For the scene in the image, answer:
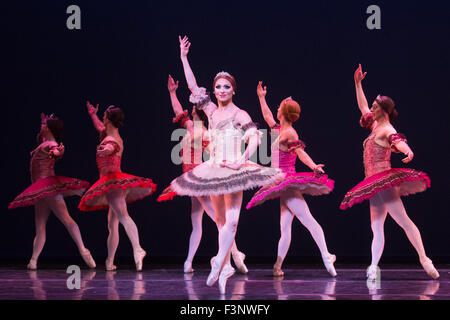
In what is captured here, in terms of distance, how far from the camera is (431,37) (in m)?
7.42

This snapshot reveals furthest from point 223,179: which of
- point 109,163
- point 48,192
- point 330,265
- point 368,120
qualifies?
point 48,192

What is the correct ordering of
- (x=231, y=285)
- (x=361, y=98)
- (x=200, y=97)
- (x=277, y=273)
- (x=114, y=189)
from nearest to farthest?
(x=200, y=97), (x=231, y=285), (x=277, y=273), (x=361, y=98), (x=114, y=189)

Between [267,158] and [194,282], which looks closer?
[194,282]

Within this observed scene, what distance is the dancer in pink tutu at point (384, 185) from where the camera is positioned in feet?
17.4

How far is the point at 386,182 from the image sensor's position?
17.4ft

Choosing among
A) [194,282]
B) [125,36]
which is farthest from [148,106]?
[194,282]

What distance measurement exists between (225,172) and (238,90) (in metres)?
3.30

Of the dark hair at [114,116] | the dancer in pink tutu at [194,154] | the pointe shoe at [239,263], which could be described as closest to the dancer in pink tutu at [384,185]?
the pointe shoe at [239,263]

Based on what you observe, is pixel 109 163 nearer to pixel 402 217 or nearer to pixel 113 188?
pixel 113 188

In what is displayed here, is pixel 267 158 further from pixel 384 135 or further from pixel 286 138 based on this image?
pixel 384 135

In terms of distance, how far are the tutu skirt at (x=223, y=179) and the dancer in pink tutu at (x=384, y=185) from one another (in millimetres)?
1177

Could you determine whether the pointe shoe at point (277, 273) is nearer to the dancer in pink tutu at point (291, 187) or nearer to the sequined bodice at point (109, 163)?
the dancer in pink tutu at point (291, 187)

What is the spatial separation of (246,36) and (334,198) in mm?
2140
